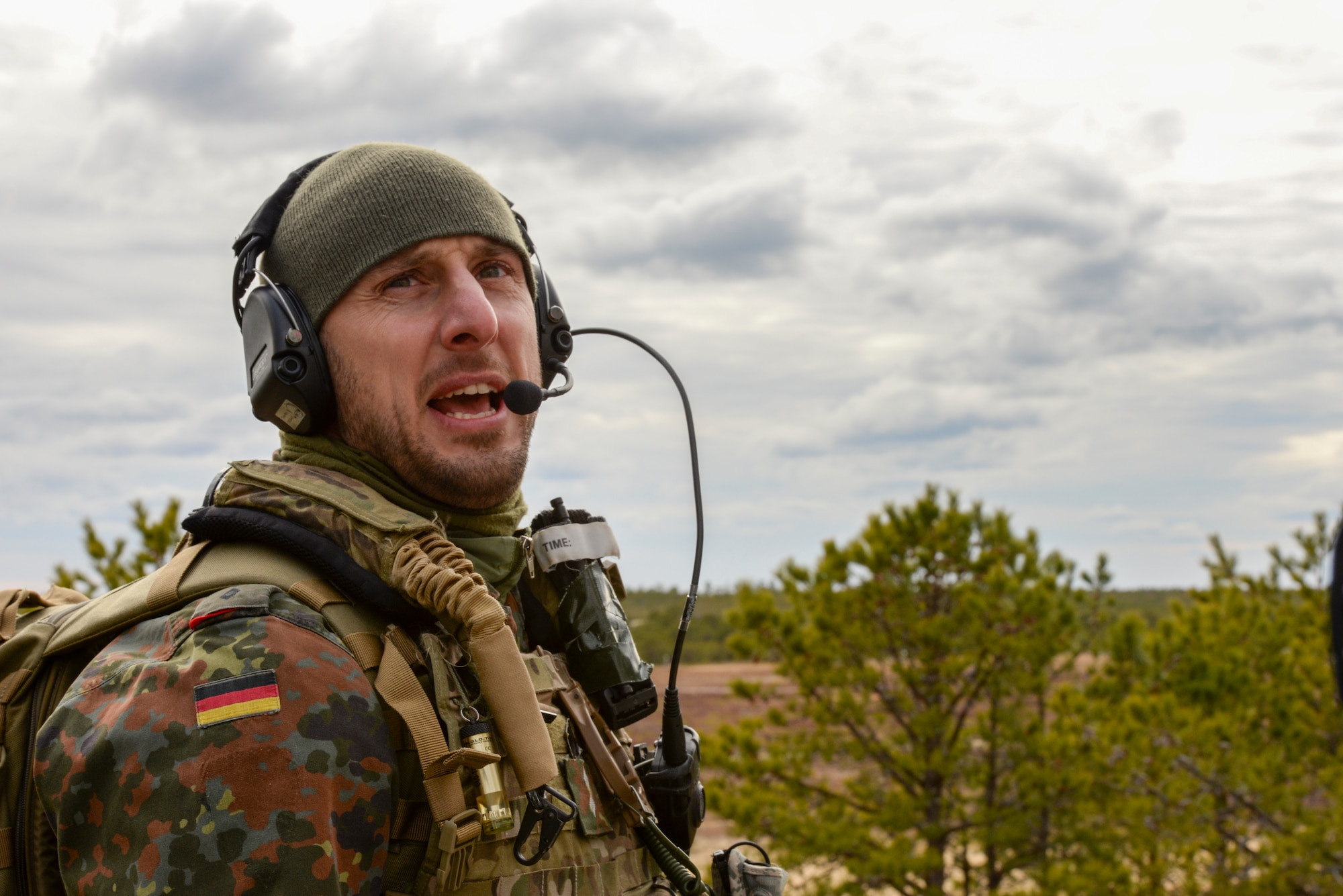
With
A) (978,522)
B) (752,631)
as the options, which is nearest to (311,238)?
(752,631)

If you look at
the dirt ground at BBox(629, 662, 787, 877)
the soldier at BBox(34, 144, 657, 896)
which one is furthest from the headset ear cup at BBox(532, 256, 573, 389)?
the dirt ground at BBox(629, 662, 787, 877)

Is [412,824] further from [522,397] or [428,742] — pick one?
[522,397]

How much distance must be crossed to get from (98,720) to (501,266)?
129 cm

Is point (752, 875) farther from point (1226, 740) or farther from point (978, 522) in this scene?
point (1226, 740)

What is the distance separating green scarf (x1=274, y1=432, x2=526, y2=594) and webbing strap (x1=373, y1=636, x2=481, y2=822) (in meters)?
0.44

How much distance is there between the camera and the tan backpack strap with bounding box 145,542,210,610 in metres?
1.96

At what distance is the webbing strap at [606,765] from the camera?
2365 mm

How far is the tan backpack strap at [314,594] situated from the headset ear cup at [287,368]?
1.63ft

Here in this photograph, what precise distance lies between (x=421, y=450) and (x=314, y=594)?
1.47 feet

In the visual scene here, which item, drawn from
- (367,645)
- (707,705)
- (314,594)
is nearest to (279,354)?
(314,594)

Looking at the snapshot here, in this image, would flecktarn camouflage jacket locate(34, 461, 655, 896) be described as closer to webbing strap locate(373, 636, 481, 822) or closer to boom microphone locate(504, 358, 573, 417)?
webbing strap locate(373, 636, 481, 822)

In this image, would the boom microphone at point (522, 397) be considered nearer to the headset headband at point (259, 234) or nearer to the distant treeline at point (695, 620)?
the headset headband at point (259, 234)

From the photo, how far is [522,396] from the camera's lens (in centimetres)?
235

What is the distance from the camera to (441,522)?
238 centimetres
